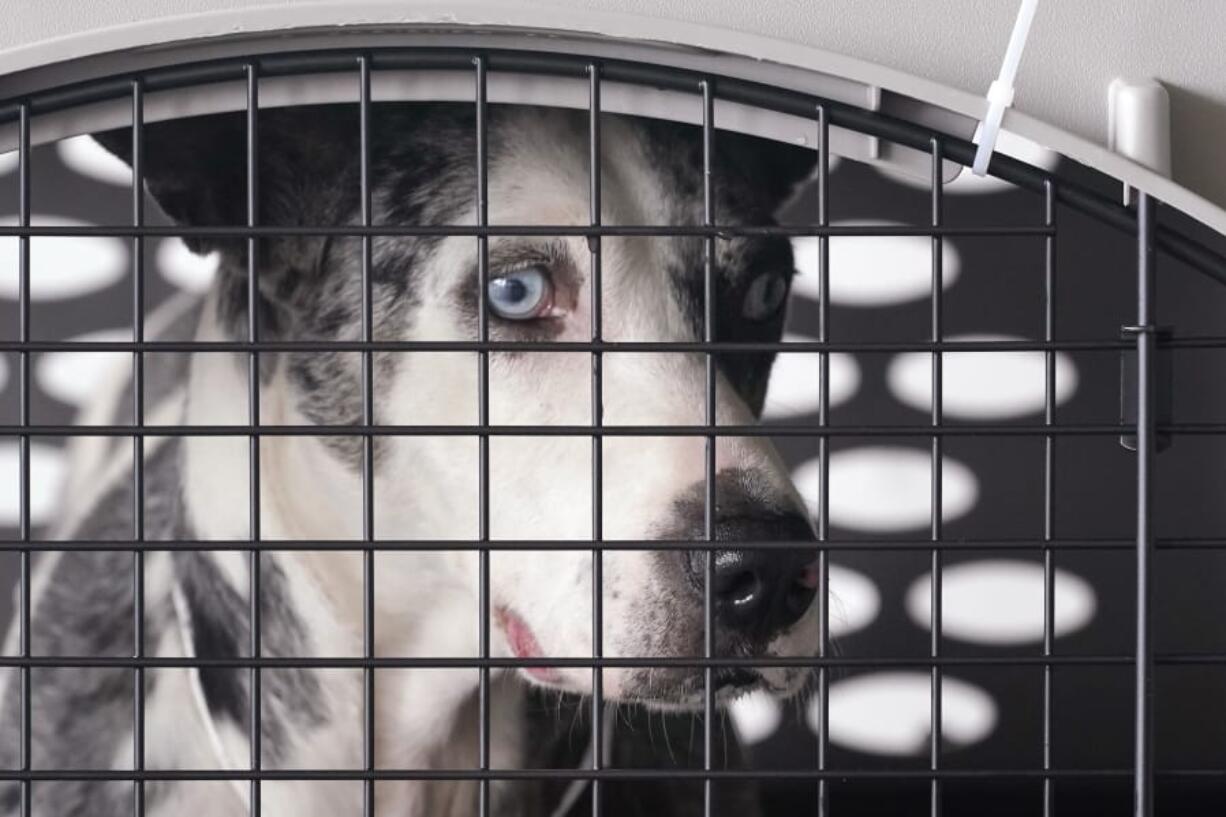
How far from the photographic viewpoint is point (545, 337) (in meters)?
1.00

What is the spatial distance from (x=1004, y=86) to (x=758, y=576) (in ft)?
1.12

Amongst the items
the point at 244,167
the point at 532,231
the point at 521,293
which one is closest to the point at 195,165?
the point at 244,167

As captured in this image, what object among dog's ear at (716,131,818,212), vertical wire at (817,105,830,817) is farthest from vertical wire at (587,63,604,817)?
dog's ear at (716,131,818,212)

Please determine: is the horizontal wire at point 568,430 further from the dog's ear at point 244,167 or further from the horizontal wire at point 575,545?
the dog's ear at point 244,167

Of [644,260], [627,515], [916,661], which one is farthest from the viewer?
[644,260]

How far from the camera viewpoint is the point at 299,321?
1.03m

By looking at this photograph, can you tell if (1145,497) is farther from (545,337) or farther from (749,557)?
(545,337)

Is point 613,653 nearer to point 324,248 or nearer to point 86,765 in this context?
point 324,248

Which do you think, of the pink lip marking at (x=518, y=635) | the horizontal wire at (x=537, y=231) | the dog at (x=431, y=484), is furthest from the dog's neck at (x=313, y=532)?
the horizontal wire at (x=537, y=231)

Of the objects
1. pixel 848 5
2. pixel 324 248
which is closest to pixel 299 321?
pixel 324 248

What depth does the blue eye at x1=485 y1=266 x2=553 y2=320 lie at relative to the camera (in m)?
0.99

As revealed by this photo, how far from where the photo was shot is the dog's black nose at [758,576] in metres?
0.84

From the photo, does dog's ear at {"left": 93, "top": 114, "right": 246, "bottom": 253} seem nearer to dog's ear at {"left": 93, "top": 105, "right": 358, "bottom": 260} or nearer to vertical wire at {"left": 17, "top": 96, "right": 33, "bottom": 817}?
dog's ear at {"left": 93, "top": 105, "right": 358, "bottom": 260}

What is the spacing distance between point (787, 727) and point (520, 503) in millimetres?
390
